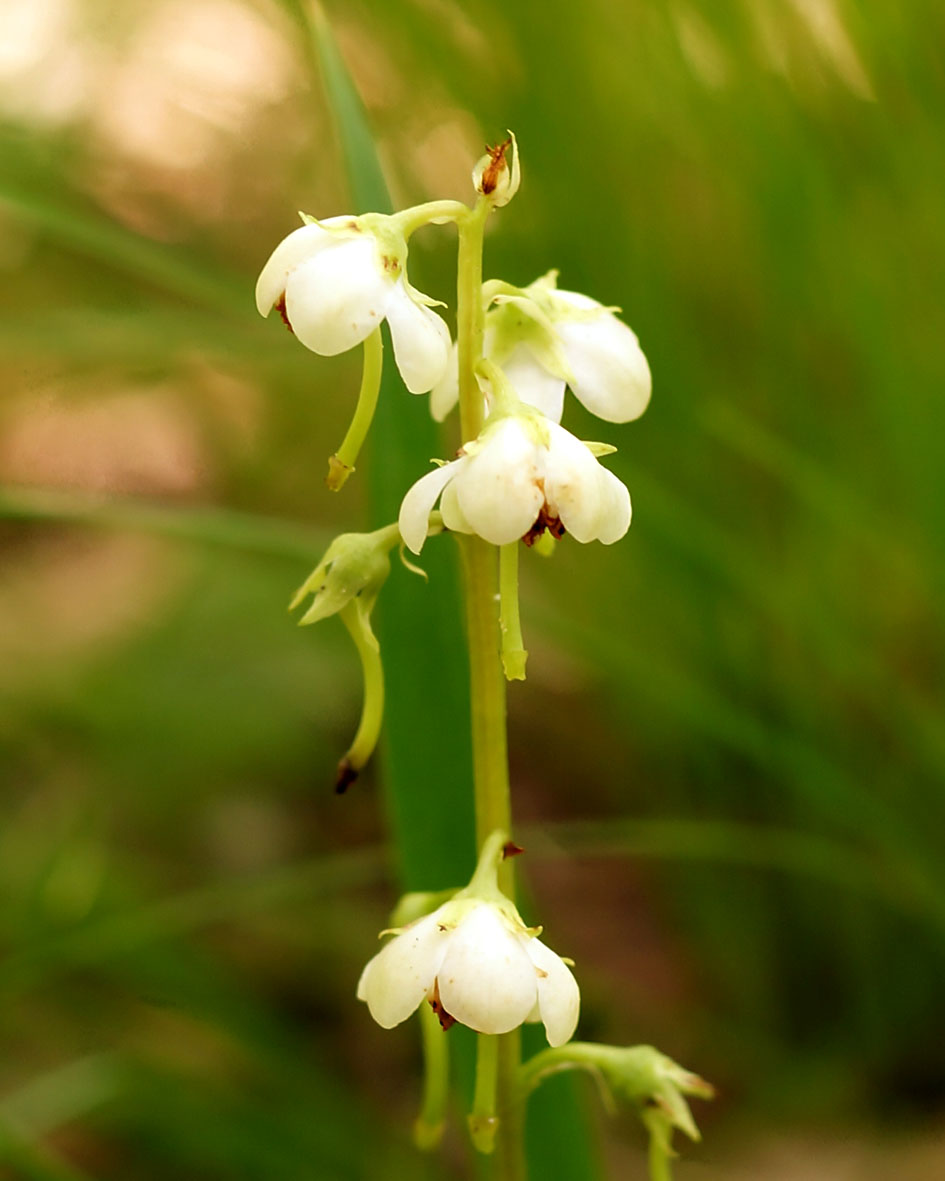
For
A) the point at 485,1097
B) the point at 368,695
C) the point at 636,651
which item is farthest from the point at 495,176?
the point at 636,651

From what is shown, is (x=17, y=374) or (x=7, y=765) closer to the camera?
(x=7, y=765)

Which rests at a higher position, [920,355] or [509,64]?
[509,64]

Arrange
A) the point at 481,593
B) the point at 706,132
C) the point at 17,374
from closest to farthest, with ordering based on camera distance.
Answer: the point at 481,593
the point at 706,132
the point at 17,374

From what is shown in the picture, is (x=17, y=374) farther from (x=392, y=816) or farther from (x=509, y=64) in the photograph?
(x=392, y=816)

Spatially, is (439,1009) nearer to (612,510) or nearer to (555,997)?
(555,997)

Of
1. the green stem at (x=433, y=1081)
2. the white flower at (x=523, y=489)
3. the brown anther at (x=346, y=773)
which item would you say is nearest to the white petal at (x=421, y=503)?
the white flower at (x=523, y=489)

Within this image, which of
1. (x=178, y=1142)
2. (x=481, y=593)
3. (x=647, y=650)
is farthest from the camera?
(x=647, y=650)

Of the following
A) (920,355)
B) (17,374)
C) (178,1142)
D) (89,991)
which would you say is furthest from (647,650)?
(17,374)
